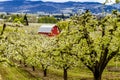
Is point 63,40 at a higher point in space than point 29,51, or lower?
higher

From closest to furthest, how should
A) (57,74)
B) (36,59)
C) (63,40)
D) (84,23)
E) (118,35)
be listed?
1. (118,35)
2. (84,23)
3. (63,40)
4. (36,59)
5. (57,74)

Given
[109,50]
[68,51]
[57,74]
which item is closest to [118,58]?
[109,50]

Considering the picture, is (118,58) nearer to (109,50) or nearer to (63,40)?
(109,50)

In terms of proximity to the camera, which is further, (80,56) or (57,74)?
(57,74)

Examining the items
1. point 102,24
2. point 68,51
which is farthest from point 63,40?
point 102,24

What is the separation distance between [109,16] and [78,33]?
3.60 m

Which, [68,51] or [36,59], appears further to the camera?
[36,59]

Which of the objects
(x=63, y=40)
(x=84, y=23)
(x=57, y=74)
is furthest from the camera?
(x=57, y=74)

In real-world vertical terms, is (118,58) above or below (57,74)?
above

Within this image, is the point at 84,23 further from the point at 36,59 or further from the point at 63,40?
the point at 36,59

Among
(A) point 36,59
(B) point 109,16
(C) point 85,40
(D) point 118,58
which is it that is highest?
(B) point 109,16

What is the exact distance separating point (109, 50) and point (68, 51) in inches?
182

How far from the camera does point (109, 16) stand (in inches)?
1369

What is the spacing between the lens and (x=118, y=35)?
33062 mm
